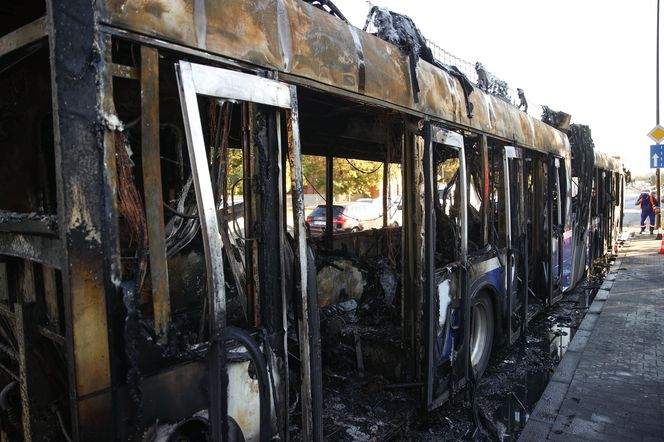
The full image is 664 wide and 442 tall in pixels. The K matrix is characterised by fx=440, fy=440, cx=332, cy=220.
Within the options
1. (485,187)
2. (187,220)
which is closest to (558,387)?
Result: (485,187)

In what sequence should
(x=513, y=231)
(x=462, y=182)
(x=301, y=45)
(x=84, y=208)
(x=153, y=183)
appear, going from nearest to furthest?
(x=84, y=208), (x=153, y=183), (x=301, y=45), (x=462, y=182), (x=513, y=231)

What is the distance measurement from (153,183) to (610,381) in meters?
4.85

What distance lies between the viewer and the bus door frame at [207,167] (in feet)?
5.52

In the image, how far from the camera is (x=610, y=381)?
14.7ft

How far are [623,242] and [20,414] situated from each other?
18.0 m

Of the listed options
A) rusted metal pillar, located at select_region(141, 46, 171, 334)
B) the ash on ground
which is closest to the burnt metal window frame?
the ash on ground

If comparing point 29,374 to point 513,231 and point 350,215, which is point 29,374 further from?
point 350,215

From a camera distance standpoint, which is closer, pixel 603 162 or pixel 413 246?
pixel 413 246

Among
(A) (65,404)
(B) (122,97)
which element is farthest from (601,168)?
(A) (65,404)

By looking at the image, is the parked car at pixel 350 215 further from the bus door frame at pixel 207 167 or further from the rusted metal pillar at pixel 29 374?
the rusted metal pillar at pixel 29 374

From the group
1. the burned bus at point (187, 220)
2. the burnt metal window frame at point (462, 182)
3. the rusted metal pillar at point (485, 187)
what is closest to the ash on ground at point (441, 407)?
the burned bus at point (187, 220)

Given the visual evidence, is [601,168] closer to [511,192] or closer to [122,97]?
[511,192]

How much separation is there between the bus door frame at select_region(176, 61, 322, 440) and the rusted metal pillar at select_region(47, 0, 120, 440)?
298 mm

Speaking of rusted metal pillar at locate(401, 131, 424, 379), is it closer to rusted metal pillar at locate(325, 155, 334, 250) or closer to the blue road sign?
rusted metal pillar at locate(325, 155, 334, 250)
